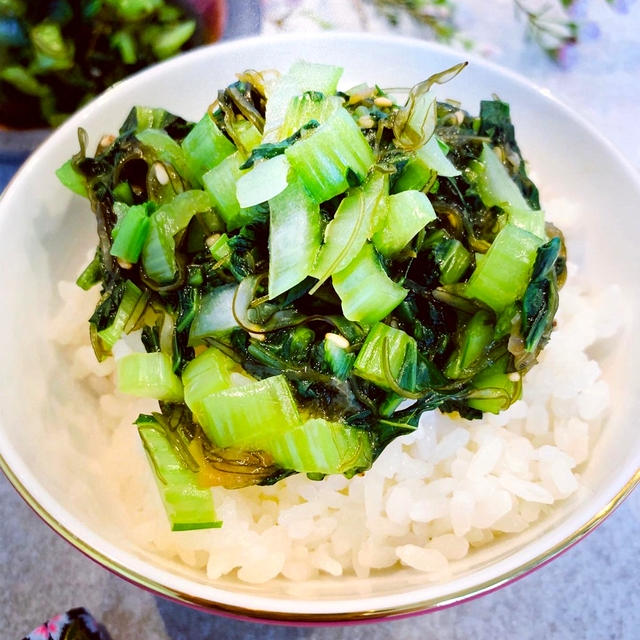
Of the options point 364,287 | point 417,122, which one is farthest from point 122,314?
point 417,122

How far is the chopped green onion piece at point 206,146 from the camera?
1.74 metres

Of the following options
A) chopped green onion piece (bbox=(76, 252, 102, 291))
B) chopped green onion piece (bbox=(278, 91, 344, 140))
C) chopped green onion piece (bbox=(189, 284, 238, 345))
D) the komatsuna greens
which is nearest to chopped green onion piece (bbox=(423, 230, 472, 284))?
the komatsuna greens

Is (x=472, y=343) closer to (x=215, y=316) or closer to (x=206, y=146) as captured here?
(x=215, y=316)

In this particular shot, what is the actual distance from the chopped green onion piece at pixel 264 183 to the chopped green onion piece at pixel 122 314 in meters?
0.44

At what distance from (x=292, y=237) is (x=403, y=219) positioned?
26 centimetres

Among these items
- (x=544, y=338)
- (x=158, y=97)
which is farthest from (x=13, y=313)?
(x=544, y=338)

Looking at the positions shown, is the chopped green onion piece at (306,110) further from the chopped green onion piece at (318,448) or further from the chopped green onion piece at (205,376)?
the chopped green onion piece at (318,448)

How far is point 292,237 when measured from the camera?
1.49 meters

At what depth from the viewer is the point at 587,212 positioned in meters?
2.18

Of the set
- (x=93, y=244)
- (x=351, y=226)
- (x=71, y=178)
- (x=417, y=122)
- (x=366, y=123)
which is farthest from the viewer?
(x=93, y=244)

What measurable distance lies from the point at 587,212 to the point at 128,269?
4.85 feet

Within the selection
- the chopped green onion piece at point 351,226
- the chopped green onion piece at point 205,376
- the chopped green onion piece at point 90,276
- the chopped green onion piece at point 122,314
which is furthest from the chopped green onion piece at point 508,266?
the chopped green onion piece at point 90,276

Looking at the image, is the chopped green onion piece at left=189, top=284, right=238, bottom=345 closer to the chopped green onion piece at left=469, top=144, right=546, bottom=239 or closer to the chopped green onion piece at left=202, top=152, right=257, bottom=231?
the chopped green onion piece at left=202, top=152, right=257, bottom=231

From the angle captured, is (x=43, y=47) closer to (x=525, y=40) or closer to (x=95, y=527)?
(x=95, y=527)
